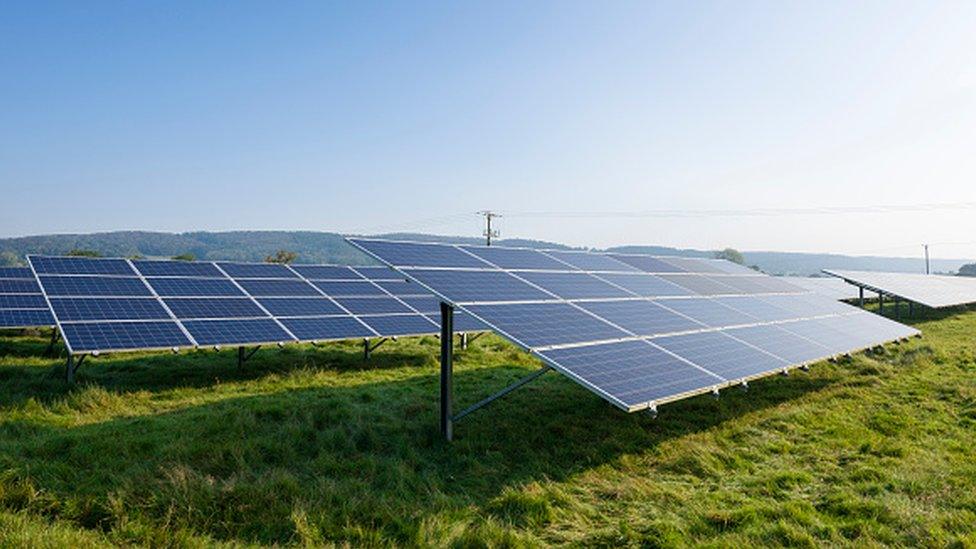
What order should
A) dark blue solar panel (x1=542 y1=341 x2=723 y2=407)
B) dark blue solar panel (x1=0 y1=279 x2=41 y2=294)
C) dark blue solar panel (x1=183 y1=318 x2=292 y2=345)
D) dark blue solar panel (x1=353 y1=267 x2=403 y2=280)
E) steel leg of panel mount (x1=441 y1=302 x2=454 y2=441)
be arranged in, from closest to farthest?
dark blue solar panel (x1=542 y1=341 x2=723 y2=407), steel leg of panel mount (x1=441 y1=302 x2=454 y2=441), dark blue solar panel (x1=183 y1=318 x2=292 y2=345), dark blue solar panel (x1=0 y1=279 x2=41 y2=294), dark blue solar panel (x1=353 y1=267 x2=403 y2=280)

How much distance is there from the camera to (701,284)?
21.0 meters

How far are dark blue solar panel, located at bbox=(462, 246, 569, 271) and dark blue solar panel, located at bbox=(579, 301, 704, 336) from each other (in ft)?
8.74

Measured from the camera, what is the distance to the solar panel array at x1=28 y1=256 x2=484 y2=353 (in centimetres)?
1558

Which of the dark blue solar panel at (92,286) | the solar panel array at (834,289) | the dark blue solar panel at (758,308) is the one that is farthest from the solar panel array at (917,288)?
the dark blue solar panel at (92,286)

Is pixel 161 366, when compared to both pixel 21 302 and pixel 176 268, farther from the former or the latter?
pixel 21 302

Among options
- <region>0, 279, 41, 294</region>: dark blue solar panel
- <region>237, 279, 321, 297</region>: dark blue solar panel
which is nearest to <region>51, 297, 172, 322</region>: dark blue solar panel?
<region>237, 279, 321, 297</region>: dark blue solar panel

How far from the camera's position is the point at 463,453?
1031cm

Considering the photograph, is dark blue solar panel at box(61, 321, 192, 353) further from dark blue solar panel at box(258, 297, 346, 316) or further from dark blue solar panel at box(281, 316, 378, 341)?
dark blue solar panel at box(258, 297, 346, 316)

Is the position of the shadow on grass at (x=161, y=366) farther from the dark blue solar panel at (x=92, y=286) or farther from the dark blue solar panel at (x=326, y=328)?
the dark blue solar panel at (x=92, y=286)

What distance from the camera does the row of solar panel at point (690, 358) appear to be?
9.05 meters

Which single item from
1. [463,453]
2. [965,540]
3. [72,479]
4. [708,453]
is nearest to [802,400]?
[708,453]

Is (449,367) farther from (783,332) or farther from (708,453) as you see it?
(783,332)

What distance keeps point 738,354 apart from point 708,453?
3000 mm

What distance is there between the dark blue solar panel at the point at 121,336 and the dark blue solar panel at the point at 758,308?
1547 cm
